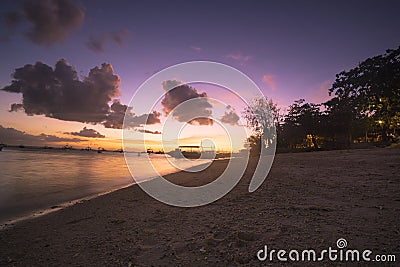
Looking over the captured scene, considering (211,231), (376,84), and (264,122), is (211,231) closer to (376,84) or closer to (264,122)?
(376,84)

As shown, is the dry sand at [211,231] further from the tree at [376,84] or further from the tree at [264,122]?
the tree at [264,122]

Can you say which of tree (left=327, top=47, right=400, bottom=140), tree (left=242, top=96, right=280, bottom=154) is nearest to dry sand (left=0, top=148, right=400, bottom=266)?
tree (left=327, top=47, right=400, bottom=140)

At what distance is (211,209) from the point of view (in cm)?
596

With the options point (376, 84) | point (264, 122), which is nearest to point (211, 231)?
point (376, 84)

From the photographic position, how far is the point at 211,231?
422cm

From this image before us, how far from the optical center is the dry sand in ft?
10.9

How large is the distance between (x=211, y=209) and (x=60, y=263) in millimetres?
3695

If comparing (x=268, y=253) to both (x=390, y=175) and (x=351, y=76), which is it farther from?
(x=351, y=76)

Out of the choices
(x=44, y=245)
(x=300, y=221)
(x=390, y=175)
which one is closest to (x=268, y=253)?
(x=300, y=221)

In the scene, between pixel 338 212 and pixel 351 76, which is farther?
pixel 351 76

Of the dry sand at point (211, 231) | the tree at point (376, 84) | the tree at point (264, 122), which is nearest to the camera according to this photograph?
the dry sand at point (211, 231)

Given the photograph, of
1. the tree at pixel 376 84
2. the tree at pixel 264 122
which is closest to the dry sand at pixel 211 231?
the tree at pixel 376 84

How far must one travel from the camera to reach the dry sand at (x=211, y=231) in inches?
130

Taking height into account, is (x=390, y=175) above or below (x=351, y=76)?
below
